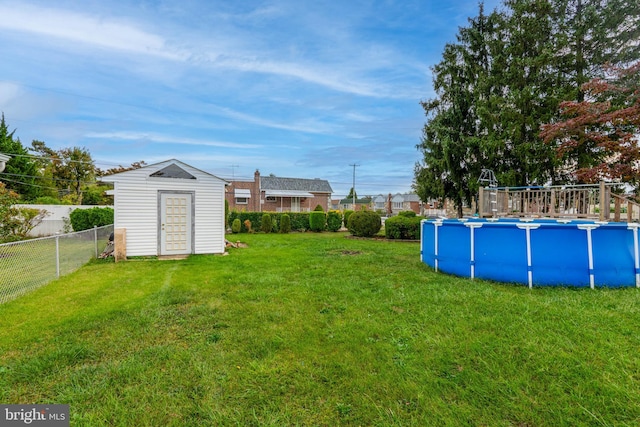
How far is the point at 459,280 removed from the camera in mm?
5582

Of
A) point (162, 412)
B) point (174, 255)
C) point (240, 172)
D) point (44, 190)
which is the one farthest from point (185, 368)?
point (240, 172)

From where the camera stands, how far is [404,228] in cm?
1334

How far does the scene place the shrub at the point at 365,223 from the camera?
14.7m

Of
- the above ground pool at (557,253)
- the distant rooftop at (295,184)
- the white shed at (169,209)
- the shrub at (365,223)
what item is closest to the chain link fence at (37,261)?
the white shed at (169,209)

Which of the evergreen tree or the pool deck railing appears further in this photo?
the evergreen tree

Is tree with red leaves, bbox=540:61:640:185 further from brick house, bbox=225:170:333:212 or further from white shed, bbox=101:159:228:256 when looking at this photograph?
brick house, bbox=225:170:333:212

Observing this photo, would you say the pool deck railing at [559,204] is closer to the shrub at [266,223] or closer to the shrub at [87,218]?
the shrub at [266,223]

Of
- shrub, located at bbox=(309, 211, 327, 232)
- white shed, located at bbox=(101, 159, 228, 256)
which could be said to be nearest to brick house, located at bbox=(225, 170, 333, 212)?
shrub, located at bbox=(309, 211, 327, 232)

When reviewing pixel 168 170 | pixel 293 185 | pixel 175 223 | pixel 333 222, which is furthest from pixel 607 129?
pixel 293 185

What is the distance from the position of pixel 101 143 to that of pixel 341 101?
2217 centimetres

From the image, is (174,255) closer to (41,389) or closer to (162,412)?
(41,389)

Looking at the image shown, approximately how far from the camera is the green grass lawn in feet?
6.74

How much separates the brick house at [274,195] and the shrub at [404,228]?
19.0 metres

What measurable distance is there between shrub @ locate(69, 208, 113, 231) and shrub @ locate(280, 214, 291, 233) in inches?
353
